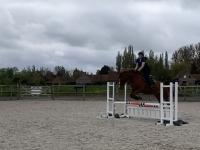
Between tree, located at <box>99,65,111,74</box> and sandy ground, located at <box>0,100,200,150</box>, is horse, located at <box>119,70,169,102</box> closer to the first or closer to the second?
sandy ground, located at <box>0,100,200,150</box>

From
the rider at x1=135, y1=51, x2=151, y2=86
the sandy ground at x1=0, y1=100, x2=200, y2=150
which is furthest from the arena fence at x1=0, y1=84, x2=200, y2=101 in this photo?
the sandy ground at x1=0, y1=100, x2=200, y2=150

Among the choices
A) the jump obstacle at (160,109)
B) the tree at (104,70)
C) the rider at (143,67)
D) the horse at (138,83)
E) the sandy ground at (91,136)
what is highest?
the tree at (104,70)

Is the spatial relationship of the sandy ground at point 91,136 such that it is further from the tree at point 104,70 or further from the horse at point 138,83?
the tree at point 104,70

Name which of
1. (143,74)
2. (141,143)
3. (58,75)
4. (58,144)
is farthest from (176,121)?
(58,75)

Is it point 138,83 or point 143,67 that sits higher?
point 143,67

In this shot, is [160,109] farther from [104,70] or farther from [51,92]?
[104,70]

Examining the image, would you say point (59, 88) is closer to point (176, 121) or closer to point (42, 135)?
point (176, 121)

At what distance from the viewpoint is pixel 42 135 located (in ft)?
40.7

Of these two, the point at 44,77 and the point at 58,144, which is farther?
the point at 44,77

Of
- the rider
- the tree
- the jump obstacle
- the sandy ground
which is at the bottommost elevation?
the sandy ground

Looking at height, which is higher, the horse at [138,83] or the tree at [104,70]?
the tree at [104,70]

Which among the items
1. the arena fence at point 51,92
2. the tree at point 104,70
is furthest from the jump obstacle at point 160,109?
the tree at point 104,70

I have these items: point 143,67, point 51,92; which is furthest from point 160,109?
point 51,92

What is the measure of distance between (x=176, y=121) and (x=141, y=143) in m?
5.54
